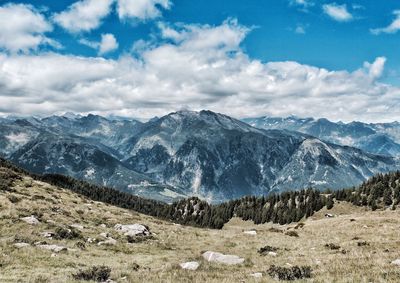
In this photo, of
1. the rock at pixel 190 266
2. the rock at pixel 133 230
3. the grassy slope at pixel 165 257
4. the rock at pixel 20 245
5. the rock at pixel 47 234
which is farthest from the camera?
the rock at pixel 133 230

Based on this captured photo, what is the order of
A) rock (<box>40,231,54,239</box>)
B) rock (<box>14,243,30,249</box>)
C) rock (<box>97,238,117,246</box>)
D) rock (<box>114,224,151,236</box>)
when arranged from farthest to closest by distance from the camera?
rock (<box>114,224,151,236</box>) → rock (<box>97,238,117,246</box>) → rock (<box>40,231,54,239</box>) → rock (<box>14,243,30,249</box>)

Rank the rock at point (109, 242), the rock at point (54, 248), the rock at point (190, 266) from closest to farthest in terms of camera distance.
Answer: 1. the rock at point (190, 266)
2. the rock at point (54, 248)
3. the rock at point (109, 242)

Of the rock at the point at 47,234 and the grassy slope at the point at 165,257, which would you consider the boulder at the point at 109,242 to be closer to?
the grassy slope at the point at 165,257

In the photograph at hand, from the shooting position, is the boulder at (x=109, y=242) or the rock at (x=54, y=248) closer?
the rock at (x=54, y=248)

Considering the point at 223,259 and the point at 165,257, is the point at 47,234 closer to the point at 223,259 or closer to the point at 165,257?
the point at 165,257

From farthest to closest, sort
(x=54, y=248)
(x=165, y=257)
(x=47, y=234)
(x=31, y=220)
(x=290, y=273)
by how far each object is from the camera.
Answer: (x=31, y=220) → (x=47, y=234) → (x=165, y=257) → (x=54, y=248) → (x=290, y=273)

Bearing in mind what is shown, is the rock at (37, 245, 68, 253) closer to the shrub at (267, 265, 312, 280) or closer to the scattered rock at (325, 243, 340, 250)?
the shrub at (267, 265, 312, 280)

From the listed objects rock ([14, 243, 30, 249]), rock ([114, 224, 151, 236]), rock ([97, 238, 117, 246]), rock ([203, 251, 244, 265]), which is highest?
rock ([203, 251, 244, 265])

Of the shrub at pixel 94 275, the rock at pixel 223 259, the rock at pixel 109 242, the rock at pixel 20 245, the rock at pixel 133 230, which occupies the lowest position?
the rock at pixel 133 230

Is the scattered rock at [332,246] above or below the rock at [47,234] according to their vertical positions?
above

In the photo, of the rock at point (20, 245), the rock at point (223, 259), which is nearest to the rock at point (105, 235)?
the rock at point (20, 245)

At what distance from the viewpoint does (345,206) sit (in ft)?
508

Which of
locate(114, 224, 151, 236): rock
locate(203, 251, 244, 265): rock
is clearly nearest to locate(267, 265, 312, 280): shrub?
locate(203, 251, 244, 265): rock

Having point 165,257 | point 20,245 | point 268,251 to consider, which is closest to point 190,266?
point 165,257
